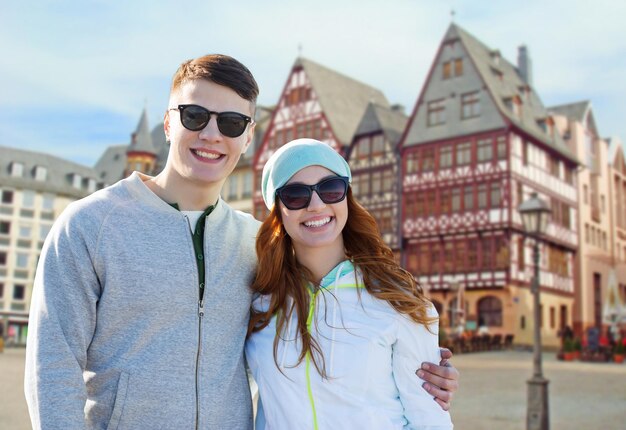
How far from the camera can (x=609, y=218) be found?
46281 millimetres

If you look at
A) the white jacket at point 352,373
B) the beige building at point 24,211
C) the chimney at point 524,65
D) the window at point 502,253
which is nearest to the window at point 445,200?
the window at point 502,253

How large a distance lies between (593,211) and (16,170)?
42.6 meters

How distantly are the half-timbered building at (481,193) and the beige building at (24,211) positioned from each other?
32.7 meters

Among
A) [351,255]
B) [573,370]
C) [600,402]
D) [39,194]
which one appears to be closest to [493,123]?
[573,370]

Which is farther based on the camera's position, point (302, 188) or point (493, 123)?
point (493, 123)

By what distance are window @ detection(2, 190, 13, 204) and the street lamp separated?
174 ft

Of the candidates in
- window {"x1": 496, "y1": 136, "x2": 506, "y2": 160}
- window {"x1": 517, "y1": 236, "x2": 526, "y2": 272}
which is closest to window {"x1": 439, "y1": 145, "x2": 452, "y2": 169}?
window {"x1": 496, "y1": 136, "x2": 506, "y2": 160}

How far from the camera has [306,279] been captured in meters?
3.24

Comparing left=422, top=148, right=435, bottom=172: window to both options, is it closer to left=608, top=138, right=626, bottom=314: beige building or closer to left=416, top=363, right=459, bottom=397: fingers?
left=608, top=138, right=626, bottom=314: beige building

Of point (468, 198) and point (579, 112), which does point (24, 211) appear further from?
point (579, 112)

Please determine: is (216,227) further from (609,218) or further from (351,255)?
(609,218)

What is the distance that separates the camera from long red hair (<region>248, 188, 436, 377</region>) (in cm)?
298

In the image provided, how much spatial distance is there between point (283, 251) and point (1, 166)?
6061 cm

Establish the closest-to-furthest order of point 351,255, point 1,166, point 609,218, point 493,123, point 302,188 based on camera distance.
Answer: point 302,188
point 351,255
point 493,123
point 609,218
point 1,166
